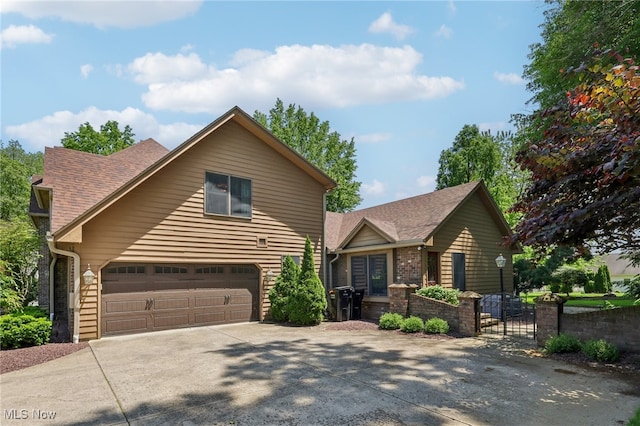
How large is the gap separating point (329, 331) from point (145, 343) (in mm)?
4934

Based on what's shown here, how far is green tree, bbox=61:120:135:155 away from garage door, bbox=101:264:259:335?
71.4ft


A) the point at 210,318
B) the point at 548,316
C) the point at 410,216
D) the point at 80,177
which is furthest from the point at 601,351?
the point at 80,177

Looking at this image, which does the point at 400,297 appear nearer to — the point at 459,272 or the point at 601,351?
the point at 459,272

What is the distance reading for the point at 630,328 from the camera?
7.53 metres

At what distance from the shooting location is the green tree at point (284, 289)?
12867mm

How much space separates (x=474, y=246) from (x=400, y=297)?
471 centimetres

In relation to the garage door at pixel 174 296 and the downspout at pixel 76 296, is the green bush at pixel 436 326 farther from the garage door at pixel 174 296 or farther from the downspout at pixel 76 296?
the downspout at pixel 76 296

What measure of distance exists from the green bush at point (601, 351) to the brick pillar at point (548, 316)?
893 mm

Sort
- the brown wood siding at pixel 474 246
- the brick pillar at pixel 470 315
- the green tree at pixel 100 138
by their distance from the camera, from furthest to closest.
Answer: the green tree at pixel 100 138, the brown wood siding at pixel 474 246, the brick pillar at pixel 470 315

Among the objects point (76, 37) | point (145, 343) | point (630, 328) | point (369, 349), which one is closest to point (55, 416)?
point (145, 343)

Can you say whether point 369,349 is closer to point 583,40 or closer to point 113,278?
point 113,278

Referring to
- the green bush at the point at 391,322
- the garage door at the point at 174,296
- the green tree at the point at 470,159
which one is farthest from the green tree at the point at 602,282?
the garage door at the point at 174,296

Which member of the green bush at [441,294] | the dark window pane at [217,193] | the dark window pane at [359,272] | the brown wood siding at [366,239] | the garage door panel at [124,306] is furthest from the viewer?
the dark window pane at [359,272]

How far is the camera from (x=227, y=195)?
42.1 ft
